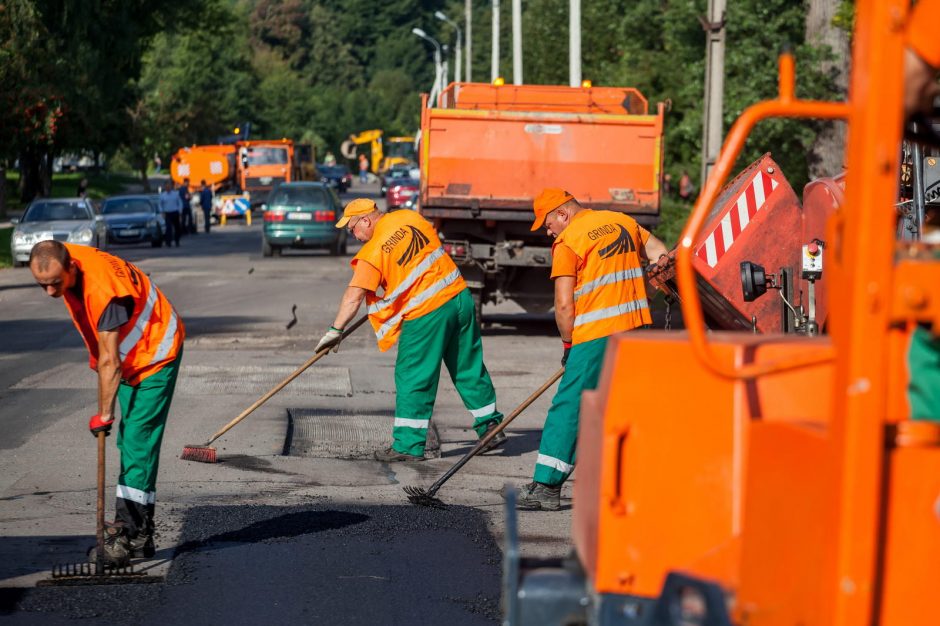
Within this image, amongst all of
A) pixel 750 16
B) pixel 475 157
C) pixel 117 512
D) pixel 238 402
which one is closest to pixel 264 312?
pixel 475 157

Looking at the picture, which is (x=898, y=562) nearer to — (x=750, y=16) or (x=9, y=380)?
(x=9, y=380)

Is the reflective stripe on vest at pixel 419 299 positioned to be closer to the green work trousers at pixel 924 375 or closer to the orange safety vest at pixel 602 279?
the orange safety vest at pixel 602 279

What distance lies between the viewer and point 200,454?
9.40m

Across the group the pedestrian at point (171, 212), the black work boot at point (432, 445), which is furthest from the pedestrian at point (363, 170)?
the black work boot at point (432, 445)

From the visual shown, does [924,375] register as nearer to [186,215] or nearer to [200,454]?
[200,454]

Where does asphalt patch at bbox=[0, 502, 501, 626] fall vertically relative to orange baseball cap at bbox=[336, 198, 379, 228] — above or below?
below

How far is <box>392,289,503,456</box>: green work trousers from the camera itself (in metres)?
9.63

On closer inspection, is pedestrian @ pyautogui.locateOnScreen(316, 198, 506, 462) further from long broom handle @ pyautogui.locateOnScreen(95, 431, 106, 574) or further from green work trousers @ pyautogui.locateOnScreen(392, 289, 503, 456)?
long broom handle @ pyautogui.locateOnScreen(95, 431, 106, 574)

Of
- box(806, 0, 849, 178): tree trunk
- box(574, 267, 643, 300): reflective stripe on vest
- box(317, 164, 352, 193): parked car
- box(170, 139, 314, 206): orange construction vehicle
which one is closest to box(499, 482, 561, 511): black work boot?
box(574, 267, 643, 300): reflective stripe on vest

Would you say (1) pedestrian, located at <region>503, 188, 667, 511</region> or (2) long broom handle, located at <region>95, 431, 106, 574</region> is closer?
(2) long broom handle, located at <region>95, 431, 106, 574</region>

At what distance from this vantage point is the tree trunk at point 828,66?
23203 mm

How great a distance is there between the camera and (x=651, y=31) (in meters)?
33.6

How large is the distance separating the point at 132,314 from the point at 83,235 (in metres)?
22.6

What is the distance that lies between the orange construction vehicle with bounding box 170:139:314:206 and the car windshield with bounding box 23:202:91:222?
24.5m
